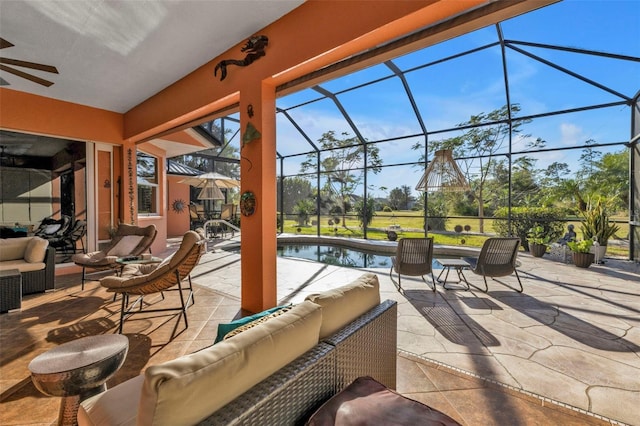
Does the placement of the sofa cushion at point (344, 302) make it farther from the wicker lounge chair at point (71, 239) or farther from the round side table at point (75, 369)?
the wicker lounge chair at point (71, 239)

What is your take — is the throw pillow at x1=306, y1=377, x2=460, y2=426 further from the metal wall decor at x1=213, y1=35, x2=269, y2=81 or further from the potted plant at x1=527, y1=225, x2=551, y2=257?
the potted plant at x1=527, y1=225, x2=551, y2=257

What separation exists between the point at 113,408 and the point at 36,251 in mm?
4342

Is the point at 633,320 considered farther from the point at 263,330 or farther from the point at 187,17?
the point at 187,17

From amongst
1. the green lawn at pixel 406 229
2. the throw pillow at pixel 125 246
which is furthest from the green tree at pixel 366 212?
the throw pillow at pixel 125 246

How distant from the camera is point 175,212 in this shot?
11.1 meters

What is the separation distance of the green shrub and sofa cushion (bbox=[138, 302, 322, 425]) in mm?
7434

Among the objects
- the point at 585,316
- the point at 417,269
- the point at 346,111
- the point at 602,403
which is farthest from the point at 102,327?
the point at 346,111

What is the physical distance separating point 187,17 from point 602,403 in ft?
15.2

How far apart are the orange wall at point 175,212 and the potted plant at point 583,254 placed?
11.9 metres

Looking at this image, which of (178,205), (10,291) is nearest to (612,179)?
(10,291)

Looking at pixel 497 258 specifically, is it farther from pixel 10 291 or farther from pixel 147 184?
pixel 147 184

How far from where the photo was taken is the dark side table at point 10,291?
3.29 m

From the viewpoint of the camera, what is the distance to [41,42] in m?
3.28

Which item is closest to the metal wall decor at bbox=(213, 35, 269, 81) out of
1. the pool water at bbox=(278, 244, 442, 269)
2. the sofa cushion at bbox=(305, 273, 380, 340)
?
the sofa cushion at bbox=(305, 273, 380, 340)
